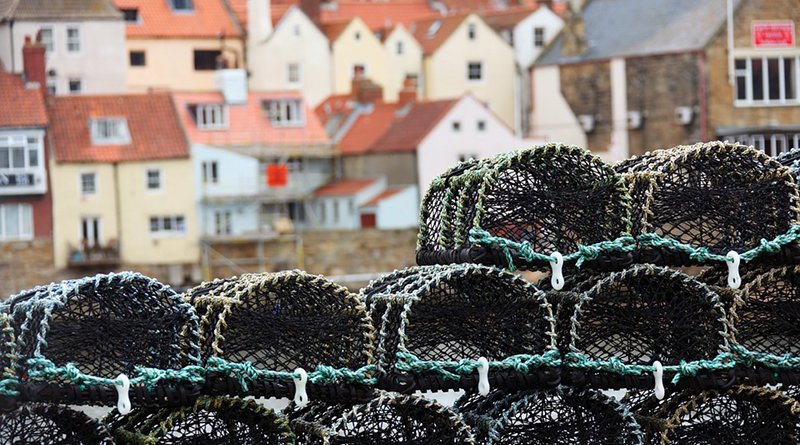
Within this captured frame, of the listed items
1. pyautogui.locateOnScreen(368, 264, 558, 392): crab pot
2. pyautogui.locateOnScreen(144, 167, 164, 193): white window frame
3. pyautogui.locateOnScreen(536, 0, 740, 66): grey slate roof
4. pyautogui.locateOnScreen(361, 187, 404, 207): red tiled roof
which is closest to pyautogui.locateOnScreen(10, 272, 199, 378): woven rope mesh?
pyautogui.locateOnScreen(368, 264, 558, 392): crab pot

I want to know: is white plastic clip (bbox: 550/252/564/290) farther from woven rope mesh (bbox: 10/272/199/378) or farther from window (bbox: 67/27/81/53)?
window (bbox: 67/27/81/53)

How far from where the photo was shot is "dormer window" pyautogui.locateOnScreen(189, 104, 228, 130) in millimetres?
36281

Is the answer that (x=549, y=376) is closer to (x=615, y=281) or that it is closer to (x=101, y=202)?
(x=615, y=281)

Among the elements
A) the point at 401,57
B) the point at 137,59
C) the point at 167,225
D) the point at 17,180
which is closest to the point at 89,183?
the point at 17,180

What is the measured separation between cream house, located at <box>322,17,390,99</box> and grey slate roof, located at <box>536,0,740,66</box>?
5.51 meters

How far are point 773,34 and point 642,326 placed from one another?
2569cm

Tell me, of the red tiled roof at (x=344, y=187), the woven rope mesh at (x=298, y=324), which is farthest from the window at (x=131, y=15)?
the woven rope mesh at (x=298, y=324)

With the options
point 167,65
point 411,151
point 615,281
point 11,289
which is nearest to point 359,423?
point 615,281

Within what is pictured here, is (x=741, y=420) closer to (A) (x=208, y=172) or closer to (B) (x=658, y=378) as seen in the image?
(B) (x=658, y=378)

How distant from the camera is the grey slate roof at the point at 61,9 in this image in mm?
37719

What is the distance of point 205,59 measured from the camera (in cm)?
4125

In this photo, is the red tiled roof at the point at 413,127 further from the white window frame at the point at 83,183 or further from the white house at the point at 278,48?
the white window frame at the point at 83,183

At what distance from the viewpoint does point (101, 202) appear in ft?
113

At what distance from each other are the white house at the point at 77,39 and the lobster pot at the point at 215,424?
3102cm
